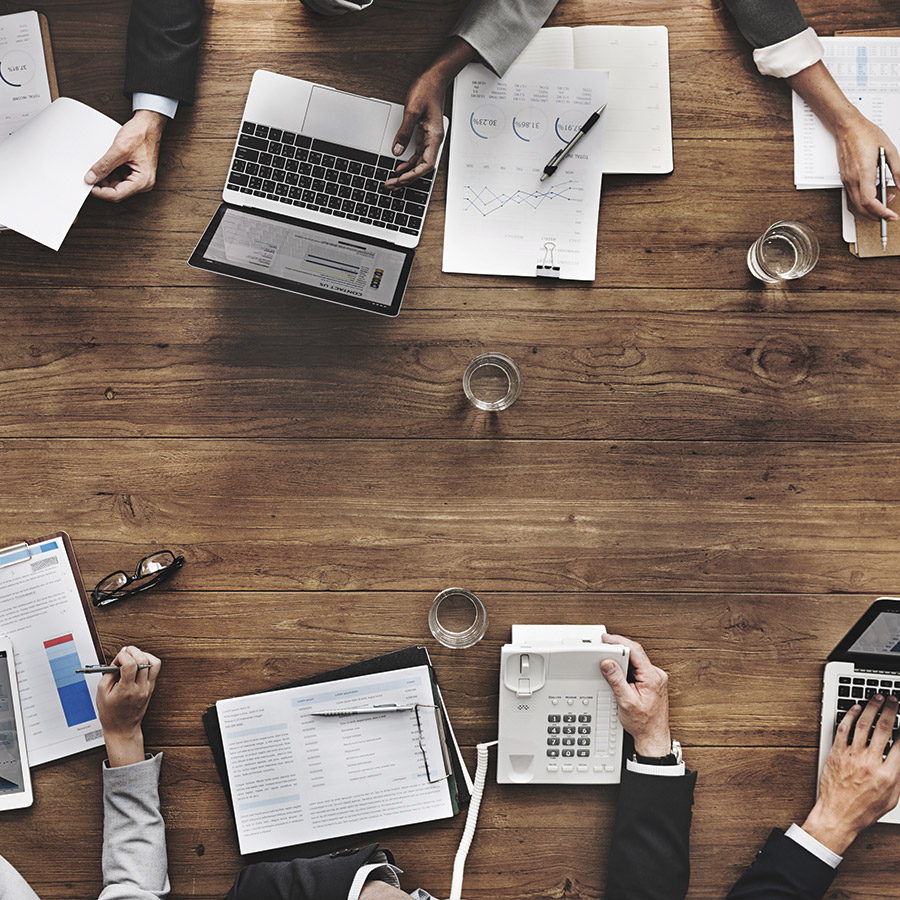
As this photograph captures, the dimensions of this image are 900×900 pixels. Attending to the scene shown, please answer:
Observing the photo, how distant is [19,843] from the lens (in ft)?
5.03

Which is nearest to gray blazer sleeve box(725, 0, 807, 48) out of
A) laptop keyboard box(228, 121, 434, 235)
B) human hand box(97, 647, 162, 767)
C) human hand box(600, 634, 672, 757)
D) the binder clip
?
the binder clip

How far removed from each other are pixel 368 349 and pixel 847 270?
0.99 metres

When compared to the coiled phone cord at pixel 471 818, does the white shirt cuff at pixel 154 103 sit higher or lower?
higher

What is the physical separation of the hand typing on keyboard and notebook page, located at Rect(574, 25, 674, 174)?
256 millimetres

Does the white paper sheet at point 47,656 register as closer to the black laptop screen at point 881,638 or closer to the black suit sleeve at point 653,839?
the black suit sleeve at point 653,839

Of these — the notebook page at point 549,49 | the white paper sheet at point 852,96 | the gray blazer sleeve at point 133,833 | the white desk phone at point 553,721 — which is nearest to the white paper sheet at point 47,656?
the gray blazer sleeve at point 133,833

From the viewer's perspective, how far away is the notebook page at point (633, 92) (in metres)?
1.56

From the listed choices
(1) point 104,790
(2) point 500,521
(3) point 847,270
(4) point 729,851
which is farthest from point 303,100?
(4) point 729,851

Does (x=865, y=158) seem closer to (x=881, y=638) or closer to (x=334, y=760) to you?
(x=881, y=638)

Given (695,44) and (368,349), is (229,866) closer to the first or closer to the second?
(368,349)

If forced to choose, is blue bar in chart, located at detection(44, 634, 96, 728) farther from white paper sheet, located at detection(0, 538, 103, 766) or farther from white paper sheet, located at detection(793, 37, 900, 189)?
white paper sheet, located at detection(793, 37, 900, 189)

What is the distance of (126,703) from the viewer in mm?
1490

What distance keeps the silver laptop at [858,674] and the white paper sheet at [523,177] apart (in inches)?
35.3

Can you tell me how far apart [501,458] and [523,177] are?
0.57 meters
